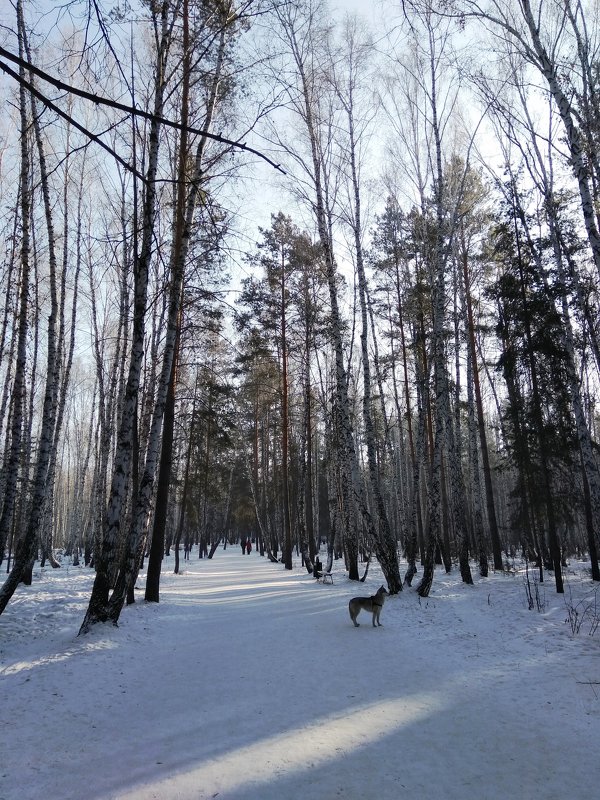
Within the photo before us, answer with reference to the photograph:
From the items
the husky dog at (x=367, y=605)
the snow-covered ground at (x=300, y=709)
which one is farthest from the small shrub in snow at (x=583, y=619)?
the husky dog at (x=367, y=605)

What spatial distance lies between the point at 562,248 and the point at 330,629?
40.4 feet

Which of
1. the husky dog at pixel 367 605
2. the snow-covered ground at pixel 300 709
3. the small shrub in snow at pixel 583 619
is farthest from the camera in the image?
the husky dog at pixel 367 605

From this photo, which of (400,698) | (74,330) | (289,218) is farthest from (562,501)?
(74,330)

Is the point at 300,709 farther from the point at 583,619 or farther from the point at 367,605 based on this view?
the point at 583,619

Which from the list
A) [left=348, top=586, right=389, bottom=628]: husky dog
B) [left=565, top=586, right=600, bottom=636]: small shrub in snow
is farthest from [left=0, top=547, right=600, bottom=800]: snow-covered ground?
[left=348, top=586, right=389, bottom=628]: husky dog

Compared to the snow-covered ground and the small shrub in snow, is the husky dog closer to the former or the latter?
the snow-covered ground

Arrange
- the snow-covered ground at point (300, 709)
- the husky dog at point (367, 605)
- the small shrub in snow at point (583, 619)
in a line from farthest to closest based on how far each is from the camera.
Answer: the husky dog at point (367, 605)
the small shrub in snow at point (583, 619)
the snow-covered ground at point (300, 709)

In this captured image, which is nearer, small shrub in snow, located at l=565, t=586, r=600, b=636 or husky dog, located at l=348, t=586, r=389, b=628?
small shrub in snow, located at l=565, t=586, r=600, b=636

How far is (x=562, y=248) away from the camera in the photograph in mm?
13023

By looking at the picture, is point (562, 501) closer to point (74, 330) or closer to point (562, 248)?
point (562, 248)

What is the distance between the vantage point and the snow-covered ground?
283 centimetres

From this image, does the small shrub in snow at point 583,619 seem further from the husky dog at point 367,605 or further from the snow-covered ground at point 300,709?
the husky dog at point 367,605

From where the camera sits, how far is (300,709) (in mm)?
4004

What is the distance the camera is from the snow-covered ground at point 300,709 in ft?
9.28
